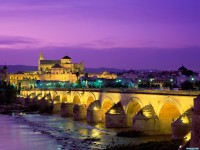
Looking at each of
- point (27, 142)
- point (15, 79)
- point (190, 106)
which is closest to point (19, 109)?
point (27, 142)

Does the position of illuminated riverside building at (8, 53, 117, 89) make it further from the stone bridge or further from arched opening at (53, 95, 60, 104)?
the stone bridge

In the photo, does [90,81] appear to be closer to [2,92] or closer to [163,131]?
[2,92]

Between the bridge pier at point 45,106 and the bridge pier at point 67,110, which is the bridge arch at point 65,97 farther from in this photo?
the bridge pier at point 67,110

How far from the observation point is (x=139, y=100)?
39875 millimetres

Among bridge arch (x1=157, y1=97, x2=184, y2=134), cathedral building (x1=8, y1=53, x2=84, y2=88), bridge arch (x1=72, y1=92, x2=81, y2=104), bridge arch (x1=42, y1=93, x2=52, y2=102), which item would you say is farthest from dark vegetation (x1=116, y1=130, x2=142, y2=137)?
cathedral building (x1=8, y1=53, x2=84, y2=88)

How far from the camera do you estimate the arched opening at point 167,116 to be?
117ft

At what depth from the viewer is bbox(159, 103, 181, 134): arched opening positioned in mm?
35772

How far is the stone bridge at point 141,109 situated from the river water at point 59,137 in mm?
1718

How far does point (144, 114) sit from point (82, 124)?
1228 cm

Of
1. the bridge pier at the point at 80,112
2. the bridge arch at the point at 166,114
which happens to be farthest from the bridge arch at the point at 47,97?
the bridge arch at the point at 166,114

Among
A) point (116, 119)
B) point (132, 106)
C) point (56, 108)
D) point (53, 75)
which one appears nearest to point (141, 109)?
point (116, 119)

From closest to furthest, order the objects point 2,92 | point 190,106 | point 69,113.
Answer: point 190,106
point 69,113
point 2,92

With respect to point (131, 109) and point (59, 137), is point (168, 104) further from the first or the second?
point (59, 137)

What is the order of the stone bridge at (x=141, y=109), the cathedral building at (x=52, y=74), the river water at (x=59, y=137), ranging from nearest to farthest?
the river water at (x=59, y=137) → the stone bridge at (x=141, y=109) → the cathedral building at (x=52, y=74)
